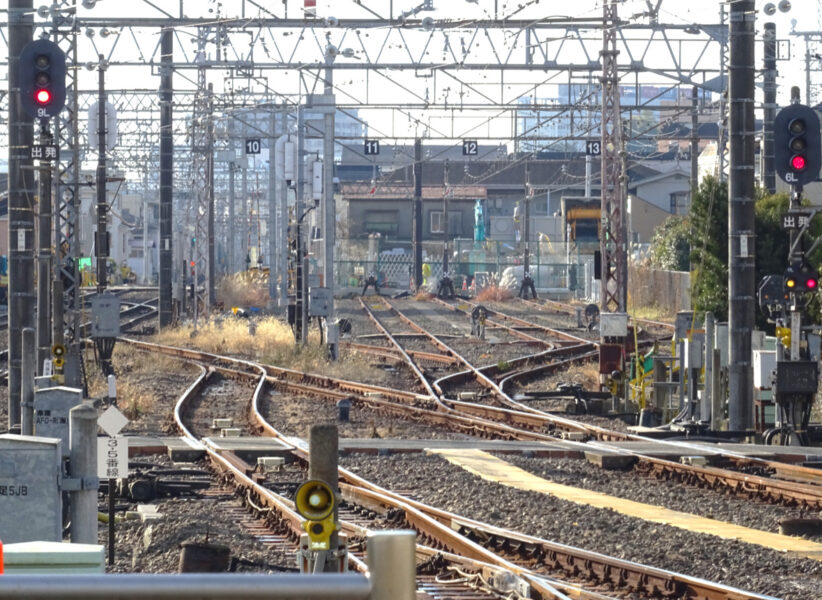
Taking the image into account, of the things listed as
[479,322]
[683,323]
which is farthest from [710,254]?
[479,322]

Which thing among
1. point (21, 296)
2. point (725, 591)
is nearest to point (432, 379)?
point (21, 296)

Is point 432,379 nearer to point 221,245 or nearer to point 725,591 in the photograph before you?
point 725,591

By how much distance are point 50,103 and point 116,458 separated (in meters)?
5.96

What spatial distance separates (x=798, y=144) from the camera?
17.0 m

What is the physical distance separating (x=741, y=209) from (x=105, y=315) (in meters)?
11.4

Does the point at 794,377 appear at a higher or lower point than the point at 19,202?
lower

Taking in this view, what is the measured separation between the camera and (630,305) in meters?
47.6

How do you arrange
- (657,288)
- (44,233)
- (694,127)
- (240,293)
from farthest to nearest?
(240,293) → (657,288) → (694,127) → (44,233)

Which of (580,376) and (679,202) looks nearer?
(580,376)

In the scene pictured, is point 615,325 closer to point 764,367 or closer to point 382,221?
point 764,367

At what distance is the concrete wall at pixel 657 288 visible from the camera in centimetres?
4453

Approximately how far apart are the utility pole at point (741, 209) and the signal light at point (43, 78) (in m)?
8.36

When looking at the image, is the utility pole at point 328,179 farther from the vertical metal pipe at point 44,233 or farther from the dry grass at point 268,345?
the vertical metal pipe at point 44,233

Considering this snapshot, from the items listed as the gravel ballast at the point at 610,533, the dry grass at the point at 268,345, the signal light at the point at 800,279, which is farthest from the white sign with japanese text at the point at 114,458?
the dry grass at the point at 268,345
